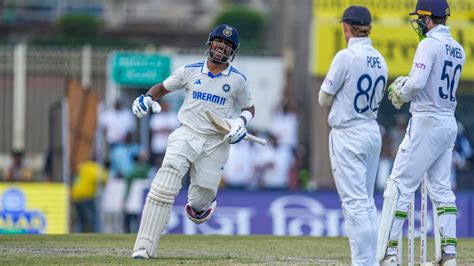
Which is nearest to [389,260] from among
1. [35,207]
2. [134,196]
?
[134,196]

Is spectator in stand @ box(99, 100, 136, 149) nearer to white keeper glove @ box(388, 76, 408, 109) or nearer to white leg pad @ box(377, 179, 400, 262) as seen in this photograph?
white keeper glove @ box(388, 76, 408, 109)

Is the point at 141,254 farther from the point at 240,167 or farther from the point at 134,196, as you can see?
the point at 240,167

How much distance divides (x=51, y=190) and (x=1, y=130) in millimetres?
9231

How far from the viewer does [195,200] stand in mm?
12914

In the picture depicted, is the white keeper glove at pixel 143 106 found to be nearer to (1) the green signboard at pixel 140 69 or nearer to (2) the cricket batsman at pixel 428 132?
(2) the cricket batsman at pixel 428 132

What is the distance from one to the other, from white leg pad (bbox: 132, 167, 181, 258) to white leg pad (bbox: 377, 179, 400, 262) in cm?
191

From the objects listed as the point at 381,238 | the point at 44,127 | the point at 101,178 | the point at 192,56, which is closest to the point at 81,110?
the point at 101,178

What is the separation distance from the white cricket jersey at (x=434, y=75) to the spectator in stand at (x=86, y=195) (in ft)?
43.5

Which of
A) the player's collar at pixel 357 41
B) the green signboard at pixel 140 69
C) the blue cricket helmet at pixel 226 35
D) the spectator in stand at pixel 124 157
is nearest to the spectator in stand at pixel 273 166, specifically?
the spectator in stand at pixel 124 157

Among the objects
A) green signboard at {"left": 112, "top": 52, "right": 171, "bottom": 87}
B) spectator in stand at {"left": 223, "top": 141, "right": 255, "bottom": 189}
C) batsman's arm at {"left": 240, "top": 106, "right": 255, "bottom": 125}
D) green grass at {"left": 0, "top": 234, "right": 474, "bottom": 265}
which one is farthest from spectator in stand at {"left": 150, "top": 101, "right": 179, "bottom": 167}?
batsman's arm at {"left": 240, "top": 106, "right": 255, "bottom": 125}

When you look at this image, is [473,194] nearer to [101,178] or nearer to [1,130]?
[101,178]

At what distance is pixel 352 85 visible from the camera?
11008 mm

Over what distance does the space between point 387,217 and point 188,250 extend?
2631 millimetres

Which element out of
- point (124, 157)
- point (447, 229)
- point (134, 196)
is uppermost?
point (447, 229)
